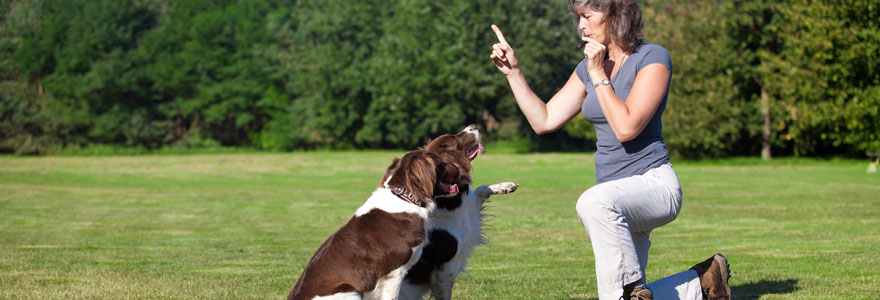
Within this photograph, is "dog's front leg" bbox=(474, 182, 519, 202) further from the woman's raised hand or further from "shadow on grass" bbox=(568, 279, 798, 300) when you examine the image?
"shadow on grass" bbox=(568, 279, 798, 300)

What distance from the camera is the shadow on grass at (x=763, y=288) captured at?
6.54 m

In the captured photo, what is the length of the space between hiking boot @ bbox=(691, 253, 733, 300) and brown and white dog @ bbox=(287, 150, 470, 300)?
1.76m

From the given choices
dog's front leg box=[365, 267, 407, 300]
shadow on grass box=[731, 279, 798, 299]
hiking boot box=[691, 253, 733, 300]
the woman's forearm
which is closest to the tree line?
shadow on grass box=[731, 279, 798, 299]

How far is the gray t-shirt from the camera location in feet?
14.8

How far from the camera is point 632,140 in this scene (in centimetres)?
462

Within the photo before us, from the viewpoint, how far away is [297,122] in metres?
56.3

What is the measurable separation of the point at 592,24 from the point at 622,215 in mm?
1115

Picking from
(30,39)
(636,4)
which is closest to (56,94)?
(30,39)

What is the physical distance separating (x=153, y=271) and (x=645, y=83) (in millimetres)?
6282

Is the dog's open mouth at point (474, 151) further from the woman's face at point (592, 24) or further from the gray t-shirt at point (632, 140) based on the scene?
the woman's face at point (592, 24)

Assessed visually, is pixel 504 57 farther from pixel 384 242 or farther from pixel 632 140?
pixel 384 242

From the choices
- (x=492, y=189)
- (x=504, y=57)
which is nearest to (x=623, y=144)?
(x=504, y=57)

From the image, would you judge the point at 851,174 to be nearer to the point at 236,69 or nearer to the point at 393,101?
the point at 393,101

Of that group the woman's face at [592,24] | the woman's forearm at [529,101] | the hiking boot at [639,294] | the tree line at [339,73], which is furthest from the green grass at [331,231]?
the tree line at [339,73]
